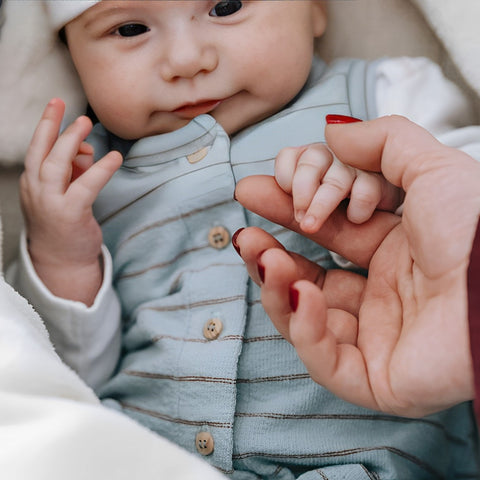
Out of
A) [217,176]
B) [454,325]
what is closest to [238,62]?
[217,176]

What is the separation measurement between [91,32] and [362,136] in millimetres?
440

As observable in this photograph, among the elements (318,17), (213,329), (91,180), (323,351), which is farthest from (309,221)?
(318,17)

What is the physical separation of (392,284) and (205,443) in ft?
1.02

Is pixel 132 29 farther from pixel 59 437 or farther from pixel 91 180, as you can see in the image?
pixel 59 437

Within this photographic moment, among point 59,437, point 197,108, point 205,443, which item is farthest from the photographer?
point 197,108

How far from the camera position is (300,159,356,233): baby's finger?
0.67m

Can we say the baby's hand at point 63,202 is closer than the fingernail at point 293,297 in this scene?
No

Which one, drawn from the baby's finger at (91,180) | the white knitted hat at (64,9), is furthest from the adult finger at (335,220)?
the white knitted hat at (64,9)

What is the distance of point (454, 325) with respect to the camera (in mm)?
544

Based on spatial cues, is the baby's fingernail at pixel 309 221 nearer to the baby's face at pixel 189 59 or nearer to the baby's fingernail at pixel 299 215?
the baby's fingernail at pixel 299 215

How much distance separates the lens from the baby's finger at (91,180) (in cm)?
87

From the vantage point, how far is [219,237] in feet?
2.94

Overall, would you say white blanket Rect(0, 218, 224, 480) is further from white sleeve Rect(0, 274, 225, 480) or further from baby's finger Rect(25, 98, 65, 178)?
baby's finger Rect(25, 98, 65, 178)

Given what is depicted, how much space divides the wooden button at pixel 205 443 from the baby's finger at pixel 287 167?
0.32 m
